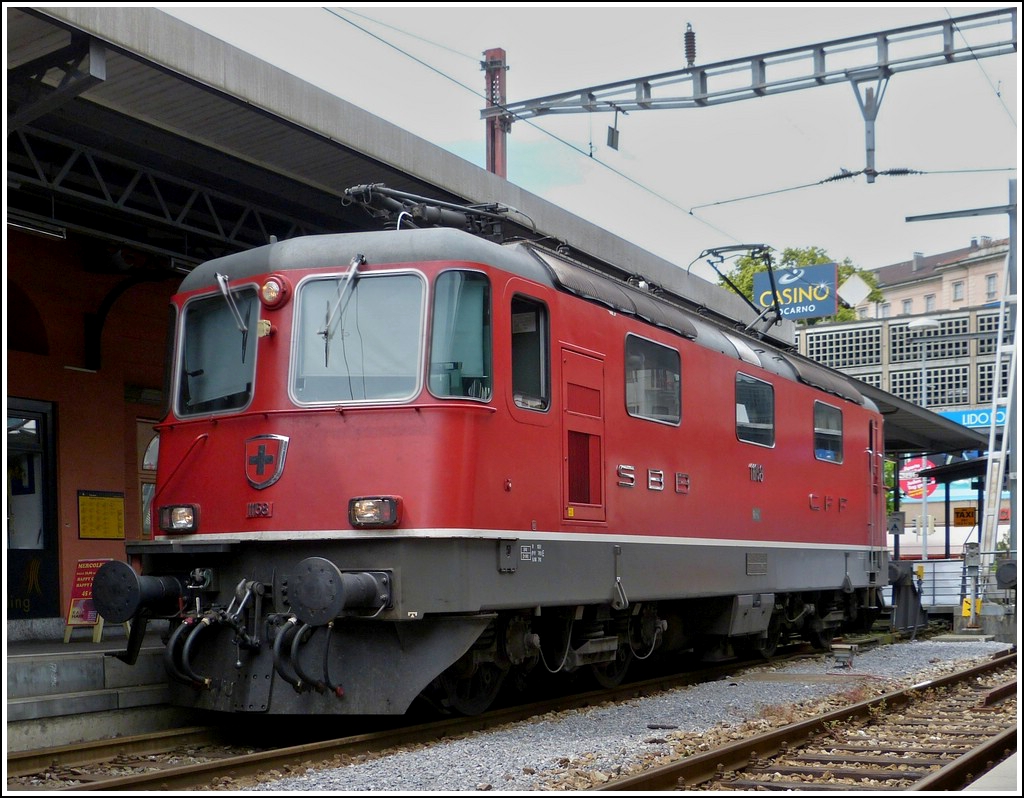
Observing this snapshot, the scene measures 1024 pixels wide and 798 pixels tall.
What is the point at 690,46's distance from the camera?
1664 cm

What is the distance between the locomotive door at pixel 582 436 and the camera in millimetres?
9742

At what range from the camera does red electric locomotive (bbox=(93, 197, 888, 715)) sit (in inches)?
335

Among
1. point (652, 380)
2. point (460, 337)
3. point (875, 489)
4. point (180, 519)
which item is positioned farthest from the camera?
point (875, 489)

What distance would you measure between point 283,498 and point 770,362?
7.29 metres

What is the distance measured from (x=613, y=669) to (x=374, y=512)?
429 centimetres

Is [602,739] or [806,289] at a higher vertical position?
[806,289]

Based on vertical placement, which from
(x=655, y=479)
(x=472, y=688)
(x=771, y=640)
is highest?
(x=655, y=479)

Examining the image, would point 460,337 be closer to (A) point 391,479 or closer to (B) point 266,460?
(A) point 391,479

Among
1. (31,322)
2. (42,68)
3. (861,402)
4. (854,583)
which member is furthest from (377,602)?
(861,402)

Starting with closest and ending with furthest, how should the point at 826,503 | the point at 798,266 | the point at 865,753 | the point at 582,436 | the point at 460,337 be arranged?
the point at 865,753 < the point at 460,337 < the point at 582,436 < the point at 826,503 < the point at 798,266

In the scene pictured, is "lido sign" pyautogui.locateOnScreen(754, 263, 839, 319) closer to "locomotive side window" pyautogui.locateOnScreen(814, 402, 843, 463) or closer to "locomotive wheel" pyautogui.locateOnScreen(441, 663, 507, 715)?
"locomotive side window" pyautogui.locateOnScreen(814, 402, 843, 463)

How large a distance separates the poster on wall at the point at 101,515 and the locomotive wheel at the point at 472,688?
6350 millimetres

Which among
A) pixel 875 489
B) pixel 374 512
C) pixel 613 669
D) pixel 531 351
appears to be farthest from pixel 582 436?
pixel 875 489

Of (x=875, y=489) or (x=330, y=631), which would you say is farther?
(x=875, y=489)
